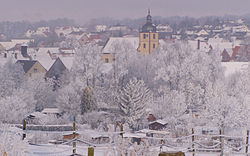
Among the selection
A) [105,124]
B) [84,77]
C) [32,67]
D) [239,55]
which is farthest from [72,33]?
[105,124]

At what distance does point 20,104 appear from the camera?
19.7m

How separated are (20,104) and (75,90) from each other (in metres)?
3.20

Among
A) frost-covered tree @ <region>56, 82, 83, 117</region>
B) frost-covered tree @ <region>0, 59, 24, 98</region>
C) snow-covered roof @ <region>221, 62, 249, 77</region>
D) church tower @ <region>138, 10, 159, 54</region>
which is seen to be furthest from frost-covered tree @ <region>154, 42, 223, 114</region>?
church tower @ <region>138, 10, 159, 54</region>

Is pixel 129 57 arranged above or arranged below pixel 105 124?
above

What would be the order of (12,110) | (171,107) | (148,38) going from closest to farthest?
(12,110) → (171,107) → (148,38)

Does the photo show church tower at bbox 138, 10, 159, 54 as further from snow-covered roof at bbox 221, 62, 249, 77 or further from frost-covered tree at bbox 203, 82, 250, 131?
frost-covered tree at bbox 203, 82, 250, 131

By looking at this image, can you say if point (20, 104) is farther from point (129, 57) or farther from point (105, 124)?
point (129, 57)

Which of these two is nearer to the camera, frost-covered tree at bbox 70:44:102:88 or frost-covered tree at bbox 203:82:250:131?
frost-covered tree at bbox 203:82:250:131

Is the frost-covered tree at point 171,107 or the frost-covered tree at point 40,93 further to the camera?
the frost-covered tree at point 40,93

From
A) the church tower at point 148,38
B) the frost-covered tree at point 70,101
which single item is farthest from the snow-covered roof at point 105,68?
the church tower at point 148,38

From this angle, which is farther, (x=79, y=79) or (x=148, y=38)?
(x=148, y=38)

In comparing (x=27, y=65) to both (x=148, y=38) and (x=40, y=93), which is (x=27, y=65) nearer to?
(x=40, y=93)

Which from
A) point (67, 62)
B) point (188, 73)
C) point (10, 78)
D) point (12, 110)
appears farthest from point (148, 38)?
point (12, 110)

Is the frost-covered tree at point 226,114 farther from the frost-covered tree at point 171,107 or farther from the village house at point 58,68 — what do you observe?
the village house at point 58,68
